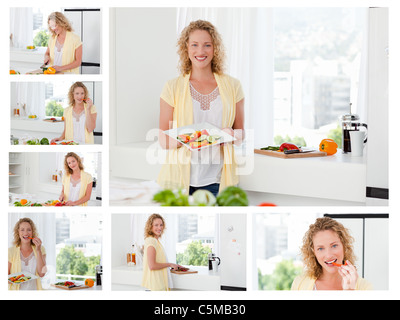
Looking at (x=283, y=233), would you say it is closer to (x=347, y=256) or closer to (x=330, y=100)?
(x=347, y=256)

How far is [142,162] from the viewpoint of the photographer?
2.64 metres

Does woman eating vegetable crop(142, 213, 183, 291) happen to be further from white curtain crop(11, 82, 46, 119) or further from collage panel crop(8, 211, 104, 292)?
white curtain crop(11, 82, 46, 119)

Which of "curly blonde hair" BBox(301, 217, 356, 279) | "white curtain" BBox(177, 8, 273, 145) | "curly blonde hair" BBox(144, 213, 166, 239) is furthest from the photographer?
"white curtain" BBox(177, 8, 273, 145)

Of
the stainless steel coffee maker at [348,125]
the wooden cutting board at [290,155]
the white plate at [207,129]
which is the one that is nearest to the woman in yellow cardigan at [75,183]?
the white plate at [207,129]

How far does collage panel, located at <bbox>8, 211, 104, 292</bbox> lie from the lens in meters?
2.40

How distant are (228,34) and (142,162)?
1.08 metres

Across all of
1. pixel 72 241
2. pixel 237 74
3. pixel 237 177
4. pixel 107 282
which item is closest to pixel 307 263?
pixel 237 177

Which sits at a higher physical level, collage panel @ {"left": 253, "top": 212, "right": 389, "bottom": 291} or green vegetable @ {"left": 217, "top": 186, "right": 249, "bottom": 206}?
green vegetable @ {"left": 217, "top": 186, "right": 249, "bottom": 206}

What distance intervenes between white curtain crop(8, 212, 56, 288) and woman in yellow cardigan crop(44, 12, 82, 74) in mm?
654

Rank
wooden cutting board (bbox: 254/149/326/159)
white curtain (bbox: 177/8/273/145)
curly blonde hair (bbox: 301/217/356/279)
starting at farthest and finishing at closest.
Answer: white curtain (bbox: 177/8/273/145), wooden cutting board (bbox: 254/149/326/159), curly blonde hair (bbox: 301/217/356/279)

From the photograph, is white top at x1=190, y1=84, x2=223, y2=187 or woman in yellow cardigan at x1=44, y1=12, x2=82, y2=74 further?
white top at x1=190, y1=84, x2=223, y2=187

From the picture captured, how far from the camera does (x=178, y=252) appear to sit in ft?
8.22

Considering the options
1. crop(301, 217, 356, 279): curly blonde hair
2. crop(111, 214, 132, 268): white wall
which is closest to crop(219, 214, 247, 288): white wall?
crop(301, 217, 356, 279): curly blonde hair

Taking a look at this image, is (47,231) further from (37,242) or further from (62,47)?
(62,47)
